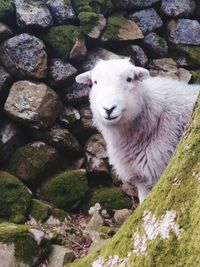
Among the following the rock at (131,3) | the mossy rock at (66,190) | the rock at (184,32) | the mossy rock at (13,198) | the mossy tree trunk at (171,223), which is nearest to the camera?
the mossy tree trunk at (171,223)

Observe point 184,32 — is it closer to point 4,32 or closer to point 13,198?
point 4,32

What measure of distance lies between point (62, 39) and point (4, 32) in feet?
3.70

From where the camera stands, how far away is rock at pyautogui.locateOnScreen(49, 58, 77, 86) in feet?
32.9

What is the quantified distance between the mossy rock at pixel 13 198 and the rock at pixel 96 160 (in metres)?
1.37

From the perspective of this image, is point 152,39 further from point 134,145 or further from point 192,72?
point 134,145

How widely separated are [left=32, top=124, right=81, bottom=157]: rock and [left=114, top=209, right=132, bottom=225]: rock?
170cm

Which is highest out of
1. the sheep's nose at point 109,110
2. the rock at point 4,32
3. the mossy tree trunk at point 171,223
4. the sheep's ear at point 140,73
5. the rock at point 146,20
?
the mossy tree trunk at point 171,223

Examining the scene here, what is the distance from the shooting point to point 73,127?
33.7 feet

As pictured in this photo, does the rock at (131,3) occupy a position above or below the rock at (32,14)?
above

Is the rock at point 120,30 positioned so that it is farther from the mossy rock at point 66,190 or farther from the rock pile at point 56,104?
the mossy rock at point 66,190

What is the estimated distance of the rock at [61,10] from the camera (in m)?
10.4

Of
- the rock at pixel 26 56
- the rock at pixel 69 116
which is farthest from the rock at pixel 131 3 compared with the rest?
the rock at pixel 69 116

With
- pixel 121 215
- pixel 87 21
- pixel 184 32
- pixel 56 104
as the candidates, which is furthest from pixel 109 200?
pixel 184 32

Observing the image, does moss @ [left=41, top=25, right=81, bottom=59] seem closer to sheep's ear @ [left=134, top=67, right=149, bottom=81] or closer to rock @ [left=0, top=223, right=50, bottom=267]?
sheep's ear @ [left=134, top=67, right=149, bottom=81]
